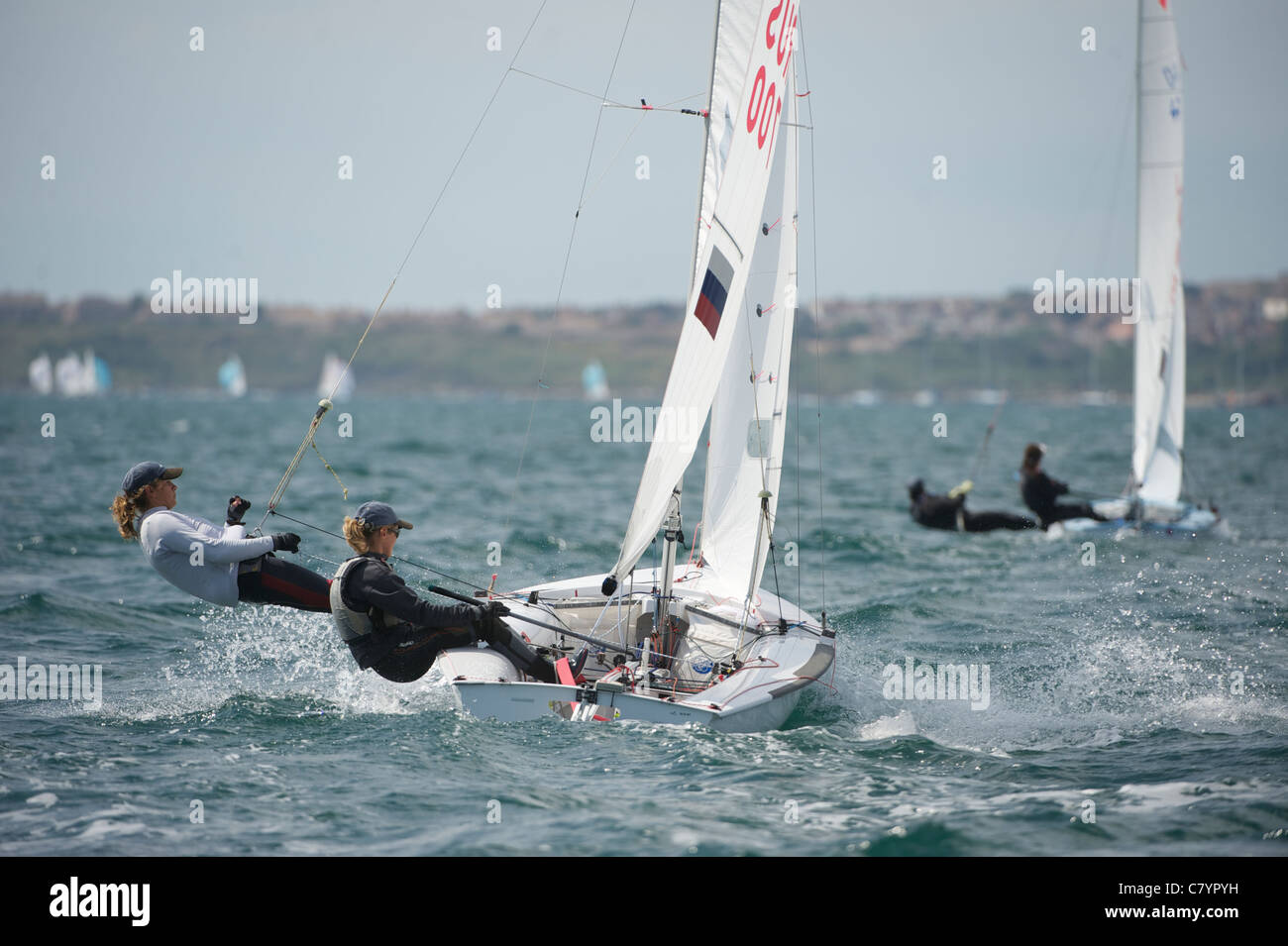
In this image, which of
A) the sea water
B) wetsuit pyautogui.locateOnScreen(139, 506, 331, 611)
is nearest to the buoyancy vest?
wetsuit pyautogui.locateOnScreen(139, 506, 331, 611)

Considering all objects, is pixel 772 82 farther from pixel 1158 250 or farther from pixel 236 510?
pixel 1158 250

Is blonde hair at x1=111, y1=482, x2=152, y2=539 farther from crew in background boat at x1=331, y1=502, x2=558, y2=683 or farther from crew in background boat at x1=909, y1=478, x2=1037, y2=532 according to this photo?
crew in background boat at x1=909, y1=478, x2=1037, y2=532

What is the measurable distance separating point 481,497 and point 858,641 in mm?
11259

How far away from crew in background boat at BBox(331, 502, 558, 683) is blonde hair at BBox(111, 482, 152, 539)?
1027 mm

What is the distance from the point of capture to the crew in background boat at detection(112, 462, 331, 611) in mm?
5938

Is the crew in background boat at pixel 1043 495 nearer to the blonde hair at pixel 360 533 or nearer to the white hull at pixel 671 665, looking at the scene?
the white hull at pixel 671 665

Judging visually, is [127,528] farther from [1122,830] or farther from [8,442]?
[8,442]

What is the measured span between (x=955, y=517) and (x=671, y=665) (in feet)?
23.7

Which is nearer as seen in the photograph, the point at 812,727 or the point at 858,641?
the point at 812,727

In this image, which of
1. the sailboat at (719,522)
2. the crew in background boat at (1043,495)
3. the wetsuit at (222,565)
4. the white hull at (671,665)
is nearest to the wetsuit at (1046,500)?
the crew in background boat at (1043,495)

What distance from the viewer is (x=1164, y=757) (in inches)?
231
